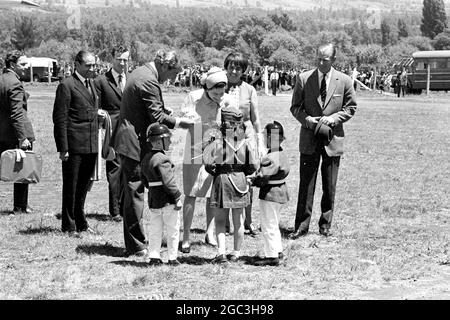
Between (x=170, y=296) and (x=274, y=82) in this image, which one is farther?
(x=274, y=82)

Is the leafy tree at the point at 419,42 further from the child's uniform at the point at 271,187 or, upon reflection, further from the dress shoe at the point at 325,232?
the child's uniform at the point at 271,187

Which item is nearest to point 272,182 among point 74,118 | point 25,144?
point 74,118

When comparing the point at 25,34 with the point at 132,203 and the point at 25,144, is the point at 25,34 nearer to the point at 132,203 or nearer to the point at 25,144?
the point at 25,144

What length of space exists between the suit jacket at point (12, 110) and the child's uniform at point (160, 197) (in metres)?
3.05

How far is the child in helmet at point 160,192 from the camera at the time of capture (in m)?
8.43

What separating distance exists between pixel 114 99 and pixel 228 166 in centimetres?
312

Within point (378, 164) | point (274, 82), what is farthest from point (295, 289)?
point (274, 82)

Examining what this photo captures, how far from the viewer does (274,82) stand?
177 ft

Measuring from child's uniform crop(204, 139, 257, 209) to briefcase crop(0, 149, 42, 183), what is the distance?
3484 mm

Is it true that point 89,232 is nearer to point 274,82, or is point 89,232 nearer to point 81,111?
point 81,111

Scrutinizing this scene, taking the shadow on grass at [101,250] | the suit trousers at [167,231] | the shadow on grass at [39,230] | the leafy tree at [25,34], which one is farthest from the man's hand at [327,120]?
the leafy tree at [25,34]

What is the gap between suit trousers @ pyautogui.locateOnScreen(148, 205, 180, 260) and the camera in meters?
8.50
